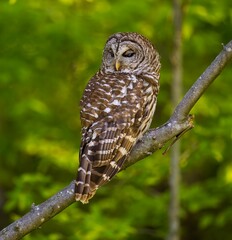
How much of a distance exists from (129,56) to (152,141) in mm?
1668

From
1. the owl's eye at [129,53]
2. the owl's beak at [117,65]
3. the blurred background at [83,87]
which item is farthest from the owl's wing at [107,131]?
the blurred background at [83,87]

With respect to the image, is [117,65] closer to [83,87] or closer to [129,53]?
[129,53]

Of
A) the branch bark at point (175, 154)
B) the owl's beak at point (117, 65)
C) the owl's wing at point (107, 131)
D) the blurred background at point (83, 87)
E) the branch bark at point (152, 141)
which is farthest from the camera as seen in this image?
the blurred background at point (83, 87)

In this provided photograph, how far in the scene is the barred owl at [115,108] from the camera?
4.53m

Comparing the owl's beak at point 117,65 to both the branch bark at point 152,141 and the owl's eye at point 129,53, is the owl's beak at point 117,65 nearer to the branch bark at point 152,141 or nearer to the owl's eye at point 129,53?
the owl's eye at point 129,53

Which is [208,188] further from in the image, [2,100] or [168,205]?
[2,100]

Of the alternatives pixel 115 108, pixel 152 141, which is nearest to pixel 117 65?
pixel 115 108

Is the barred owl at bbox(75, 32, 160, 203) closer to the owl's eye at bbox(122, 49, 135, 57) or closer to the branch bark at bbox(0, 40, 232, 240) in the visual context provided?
the owl's eye at bbox(122, 49, 135, 57)

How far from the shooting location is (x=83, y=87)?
930cm

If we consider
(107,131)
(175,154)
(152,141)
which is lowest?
(175,154)

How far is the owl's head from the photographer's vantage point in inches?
225

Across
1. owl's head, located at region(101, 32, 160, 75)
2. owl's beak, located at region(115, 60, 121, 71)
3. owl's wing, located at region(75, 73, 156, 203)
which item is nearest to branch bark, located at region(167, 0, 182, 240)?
owl's head, located at region(101, 32, 160, 75)

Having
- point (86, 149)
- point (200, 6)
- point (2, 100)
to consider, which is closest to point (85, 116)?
point (86, 149)

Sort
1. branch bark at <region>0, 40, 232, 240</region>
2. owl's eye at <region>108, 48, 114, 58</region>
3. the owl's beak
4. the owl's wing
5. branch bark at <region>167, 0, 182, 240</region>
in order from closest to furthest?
branch bark at <region>0, 40, 232, 240</region> → the owl's wing → the owl's beak → owl's eye at <region>108, 48, 114, 58</region> → branch bark at <region>167, 0, 182, 240</region>
